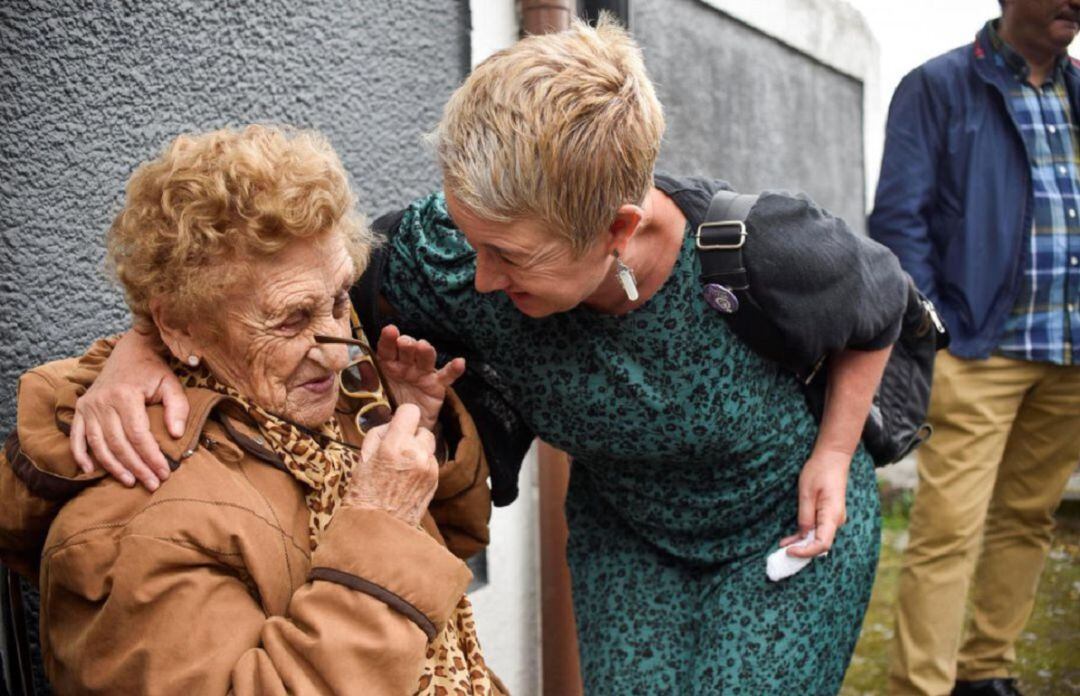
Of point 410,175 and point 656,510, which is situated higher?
point 410,175

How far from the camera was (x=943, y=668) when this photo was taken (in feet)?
13.6

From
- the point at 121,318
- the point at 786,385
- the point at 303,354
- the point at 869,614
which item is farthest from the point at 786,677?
the point at 869,614

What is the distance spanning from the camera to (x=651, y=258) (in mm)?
2389

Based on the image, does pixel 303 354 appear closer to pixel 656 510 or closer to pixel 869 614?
pixel 656 510

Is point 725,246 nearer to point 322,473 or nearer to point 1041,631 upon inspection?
point 322,473

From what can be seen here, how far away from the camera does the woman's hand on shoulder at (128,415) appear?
192 centimetres

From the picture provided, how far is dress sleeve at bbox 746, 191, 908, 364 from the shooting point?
2.35 m

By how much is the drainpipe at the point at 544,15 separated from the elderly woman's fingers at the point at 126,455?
7.52ft

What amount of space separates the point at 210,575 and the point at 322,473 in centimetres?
32

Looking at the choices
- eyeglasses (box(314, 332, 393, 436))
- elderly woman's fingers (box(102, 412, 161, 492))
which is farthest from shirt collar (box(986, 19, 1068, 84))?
elderly woman's fingers (box(102, 412, 161, 492))

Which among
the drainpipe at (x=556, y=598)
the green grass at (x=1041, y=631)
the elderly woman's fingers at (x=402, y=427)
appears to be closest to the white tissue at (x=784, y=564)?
the elderly woman's fingers at (x=402, y=427)

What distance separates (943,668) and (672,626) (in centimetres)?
185

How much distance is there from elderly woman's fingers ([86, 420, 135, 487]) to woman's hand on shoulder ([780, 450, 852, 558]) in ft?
4.46

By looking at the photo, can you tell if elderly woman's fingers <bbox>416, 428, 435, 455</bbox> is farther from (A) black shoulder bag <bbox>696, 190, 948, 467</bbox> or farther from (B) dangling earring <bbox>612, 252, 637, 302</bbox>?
(A) black shoulder bag <bbox>696, 190, 948, 467</bbox>
